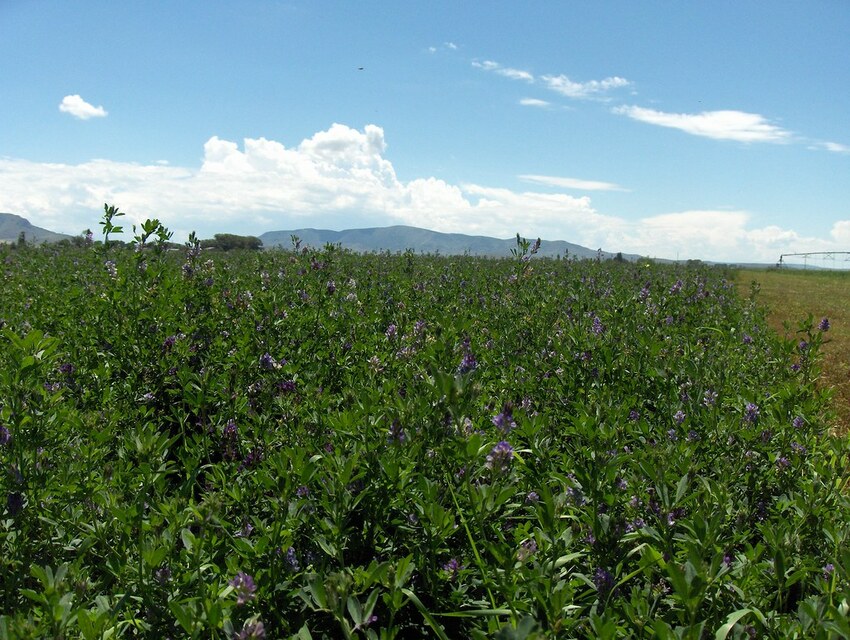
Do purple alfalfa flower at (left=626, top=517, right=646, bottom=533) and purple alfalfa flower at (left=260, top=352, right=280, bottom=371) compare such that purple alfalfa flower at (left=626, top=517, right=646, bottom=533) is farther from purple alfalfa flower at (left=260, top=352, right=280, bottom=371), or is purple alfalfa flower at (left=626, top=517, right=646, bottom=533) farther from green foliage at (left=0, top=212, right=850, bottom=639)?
purple alfalfa flower at (left=260, top=352, right=280, bottom=371)

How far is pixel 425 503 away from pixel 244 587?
2.28 ft

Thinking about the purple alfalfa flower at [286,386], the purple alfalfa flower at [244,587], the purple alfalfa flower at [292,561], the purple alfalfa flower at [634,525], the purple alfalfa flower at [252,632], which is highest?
the purple alfalfa flower at [286,386]

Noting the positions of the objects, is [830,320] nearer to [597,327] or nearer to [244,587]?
[597,327]

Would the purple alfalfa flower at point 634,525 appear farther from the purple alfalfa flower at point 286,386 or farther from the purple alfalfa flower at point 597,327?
the purple alfalfa flower at point 597,327

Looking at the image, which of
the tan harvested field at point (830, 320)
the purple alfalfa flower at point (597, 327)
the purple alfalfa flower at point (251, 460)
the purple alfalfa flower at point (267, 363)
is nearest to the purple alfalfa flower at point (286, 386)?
the purple alfalfa flower at point (267, 363)

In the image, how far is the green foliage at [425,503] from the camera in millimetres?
1723

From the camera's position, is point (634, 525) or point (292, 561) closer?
point (292, 561)

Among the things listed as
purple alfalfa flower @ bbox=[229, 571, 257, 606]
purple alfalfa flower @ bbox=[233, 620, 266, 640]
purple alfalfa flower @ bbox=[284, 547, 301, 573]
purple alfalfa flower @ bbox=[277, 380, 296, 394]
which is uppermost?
purple alfalfa flower @ bbox=[277, 380, 296, 394]

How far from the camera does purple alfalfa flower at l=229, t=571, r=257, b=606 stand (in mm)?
1683

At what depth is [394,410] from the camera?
2.43 m

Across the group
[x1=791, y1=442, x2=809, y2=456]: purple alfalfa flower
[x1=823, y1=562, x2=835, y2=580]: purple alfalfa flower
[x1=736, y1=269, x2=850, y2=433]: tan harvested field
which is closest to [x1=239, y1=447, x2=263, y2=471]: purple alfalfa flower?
[x1=823, y1=562, x2=835, y2=580]: purple alfalfa flower

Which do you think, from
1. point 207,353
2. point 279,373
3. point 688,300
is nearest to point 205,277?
point 207,353

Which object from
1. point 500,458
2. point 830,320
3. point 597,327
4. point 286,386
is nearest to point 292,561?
point 500,458

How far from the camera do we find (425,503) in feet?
6.79
